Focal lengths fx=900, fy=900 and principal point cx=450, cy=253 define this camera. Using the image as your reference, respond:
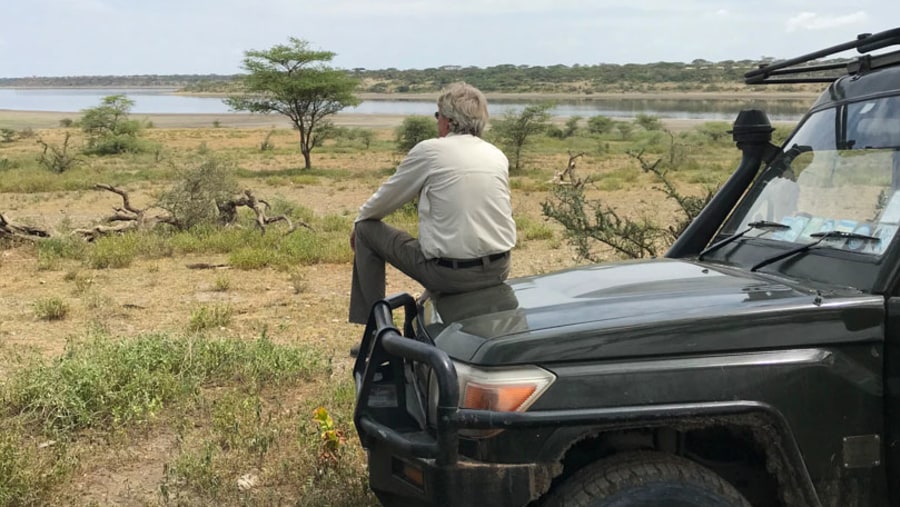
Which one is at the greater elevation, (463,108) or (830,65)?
(830,65)

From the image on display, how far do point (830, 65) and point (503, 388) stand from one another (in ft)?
8.02

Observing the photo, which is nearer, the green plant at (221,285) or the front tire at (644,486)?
the front tire at (644,486)

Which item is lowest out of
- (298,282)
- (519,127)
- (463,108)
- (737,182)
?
(298,282)

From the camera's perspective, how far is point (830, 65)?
13.3 ft

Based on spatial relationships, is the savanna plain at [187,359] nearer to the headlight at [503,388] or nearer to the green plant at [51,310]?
the green plant at [51,310]

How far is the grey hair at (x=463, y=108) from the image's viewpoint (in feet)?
14.2

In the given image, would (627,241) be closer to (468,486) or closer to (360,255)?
(360,255)

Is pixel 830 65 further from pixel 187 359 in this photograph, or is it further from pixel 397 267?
pixel 187 359

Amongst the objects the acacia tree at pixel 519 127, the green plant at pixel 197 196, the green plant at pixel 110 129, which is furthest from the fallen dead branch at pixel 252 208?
the green plant at pixel 110 129

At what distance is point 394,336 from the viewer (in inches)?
119

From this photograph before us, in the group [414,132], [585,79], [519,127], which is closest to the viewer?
[519,127]

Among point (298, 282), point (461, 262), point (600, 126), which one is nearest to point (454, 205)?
point (461, 262)

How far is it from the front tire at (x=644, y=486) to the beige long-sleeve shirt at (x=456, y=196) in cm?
161

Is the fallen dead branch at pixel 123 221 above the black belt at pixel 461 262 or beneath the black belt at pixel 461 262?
beneath
